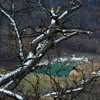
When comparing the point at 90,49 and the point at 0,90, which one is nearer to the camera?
the point at 0,90

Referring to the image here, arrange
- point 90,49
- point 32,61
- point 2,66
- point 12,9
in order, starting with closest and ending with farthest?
point 32,61, point 12,9, point 2,66, point 90,49

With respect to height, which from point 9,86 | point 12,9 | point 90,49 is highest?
point 12,9

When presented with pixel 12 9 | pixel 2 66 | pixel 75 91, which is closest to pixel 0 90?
pixel 75 91

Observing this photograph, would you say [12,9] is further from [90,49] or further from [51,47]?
[90,49]

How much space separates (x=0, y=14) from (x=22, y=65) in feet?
6.57

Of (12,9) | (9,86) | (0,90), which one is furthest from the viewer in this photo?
(12,9)

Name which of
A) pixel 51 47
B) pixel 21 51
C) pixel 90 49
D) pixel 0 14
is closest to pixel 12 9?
pixel 0 14

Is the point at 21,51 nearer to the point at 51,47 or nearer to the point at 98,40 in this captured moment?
the point at 51,47

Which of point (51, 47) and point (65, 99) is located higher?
point (51, 47)

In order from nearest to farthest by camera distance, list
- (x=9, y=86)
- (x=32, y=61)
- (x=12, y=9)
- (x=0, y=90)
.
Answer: (x=0, y=90) → (x=32, y=61) → (x=9, y=86) → (x=12, y=9)

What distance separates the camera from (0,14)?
21.8 feet

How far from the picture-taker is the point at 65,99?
207 inches

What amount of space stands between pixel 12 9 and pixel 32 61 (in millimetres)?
1671

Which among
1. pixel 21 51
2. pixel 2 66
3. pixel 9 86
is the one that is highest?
pixel 21 51
